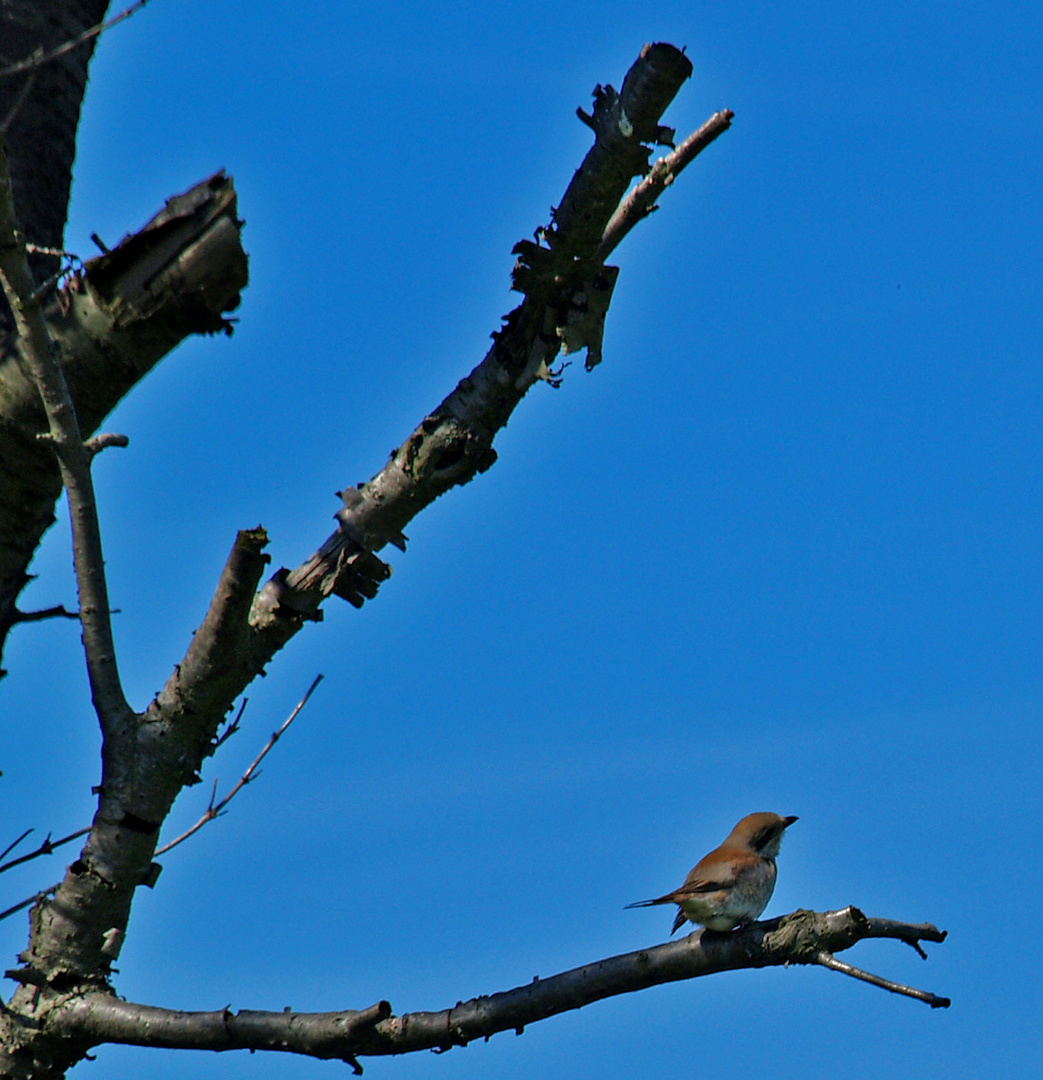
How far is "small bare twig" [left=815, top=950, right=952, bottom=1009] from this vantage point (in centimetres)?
327

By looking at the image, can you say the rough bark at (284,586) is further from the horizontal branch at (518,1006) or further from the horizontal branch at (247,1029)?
the horizontal branch at (518,1006)

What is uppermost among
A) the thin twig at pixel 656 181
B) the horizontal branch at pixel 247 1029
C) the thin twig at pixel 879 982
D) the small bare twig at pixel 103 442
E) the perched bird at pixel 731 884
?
the thin twig at pixel 656 181

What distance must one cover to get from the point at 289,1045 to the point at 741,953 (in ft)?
4.61

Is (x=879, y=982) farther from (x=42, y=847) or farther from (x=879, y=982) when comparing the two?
(x=42, y=847)

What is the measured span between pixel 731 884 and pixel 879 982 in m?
1.04

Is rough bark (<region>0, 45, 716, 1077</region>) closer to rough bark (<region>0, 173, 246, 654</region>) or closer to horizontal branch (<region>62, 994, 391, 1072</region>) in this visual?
rough bark (<region>0, 173, 246, 654</region>)

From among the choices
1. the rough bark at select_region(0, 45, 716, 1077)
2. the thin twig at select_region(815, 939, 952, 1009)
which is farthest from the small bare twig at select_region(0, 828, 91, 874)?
the thin twig at select_region(815, 939, 952, 1009)

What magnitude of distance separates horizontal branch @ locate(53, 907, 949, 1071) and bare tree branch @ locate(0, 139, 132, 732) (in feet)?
3.67

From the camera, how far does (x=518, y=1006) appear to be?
363cm

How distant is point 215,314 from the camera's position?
11.4 ft

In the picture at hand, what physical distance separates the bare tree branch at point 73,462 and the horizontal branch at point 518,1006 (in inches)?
44.1

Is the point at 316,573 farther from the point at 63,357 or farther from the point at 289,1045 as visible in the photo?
the point at 289,1045

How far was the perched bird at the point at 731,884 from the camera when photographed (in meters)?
4.29

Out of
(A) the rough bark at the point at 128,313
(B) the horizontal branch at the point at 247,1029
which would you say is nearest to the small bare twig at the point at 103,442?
(A) the rough bark at the point at 128,313
